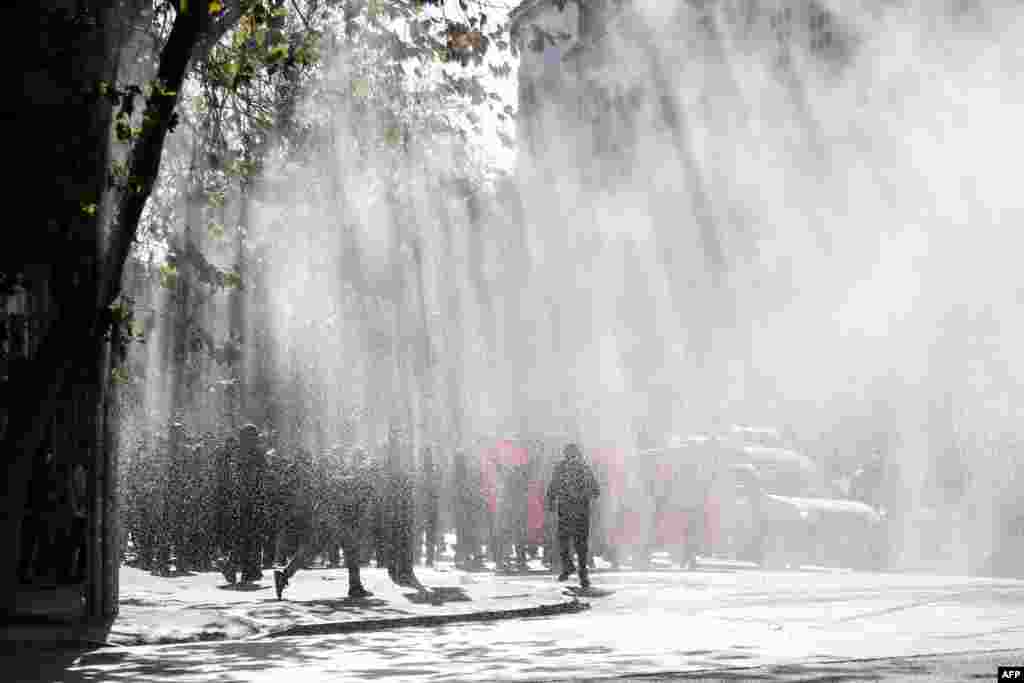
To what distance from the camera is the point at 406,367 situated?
992 inches

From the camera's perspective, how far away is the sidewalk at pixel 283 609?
1363cm

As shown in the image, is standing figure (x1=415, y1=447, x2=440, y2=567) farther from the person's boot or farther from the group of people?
the person's boot

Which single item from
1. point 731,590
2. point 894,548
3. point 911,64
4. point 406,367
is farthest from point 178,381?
point 911,64

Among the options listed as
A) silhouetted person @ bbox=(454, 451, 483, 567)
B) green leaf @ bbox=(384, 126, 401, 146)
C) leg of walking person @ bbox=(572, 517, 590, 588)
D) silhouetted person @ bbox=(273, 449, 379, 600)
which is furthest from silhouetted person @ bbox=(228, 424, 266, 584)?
green leaf @ bbox=(384, 126, 401, 146)

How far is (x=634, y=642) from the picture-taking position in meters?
12.2

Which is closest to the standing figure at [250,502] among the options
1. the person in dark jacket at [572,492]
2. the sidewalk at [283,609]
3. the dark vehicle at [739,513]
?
the sidewalk at [283,609]

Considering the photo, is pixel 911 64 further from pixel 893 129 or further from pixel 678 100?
pixel 678 100

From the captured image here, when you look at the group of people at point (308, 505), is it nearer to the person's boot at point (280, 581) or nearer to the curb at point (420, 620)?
the person's boot at point (280, 581)

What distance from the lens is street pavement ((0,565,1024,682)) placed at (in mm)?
10188

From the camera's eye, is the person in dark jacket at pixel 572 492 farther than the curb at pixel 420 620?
Yes

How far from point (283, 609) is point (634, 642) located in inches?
194

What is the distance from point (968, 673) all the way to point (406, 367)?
1645cm

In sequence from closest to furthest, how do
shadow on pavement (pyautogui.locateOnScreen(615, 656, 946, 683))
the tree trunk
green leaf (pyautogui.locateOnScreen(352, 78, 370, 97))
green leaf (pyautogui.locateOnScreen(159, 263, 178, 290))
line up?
shadow on pavement (pyautogui.locateOnScreen(615, 656, 946, 683)), the tree trunk, green leaf (pyautogui.locateOnScreen(352, 78, 370, 97)), green leaf (pyautogui.locateOnScreen(159, 263, 178, 290))

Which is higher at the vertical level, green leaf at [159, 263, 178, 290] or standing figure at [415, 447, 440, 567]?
green leaf at [159, 263, 178, 290]
